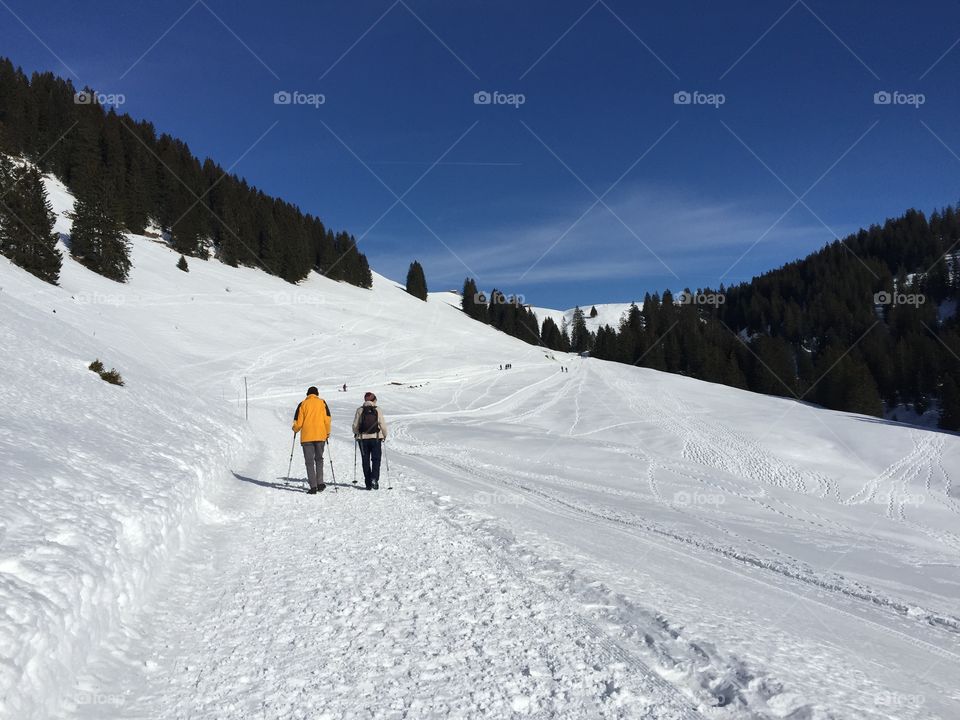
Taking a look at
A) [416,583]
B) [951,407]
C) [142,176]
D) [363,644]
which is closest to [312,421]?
[416,583]

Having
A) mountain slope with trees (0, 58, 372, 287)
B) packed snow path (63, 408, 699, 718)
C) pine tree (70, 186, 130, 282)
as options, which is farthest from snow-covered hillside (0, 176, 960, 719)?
mountain slope with trees (0, 58, 372, 287)

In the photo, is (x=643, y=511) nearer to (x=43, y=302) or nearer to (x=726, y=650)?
(x=726, y=650)

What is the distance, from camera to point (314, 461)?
31.0 feet

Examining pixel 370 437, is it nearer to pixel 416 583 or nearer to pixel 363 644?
pixel 416 583

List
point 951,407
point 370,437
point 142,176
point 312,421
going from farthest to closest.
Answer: point 142,176 < point 951,407 < point 370,437 < point 312,421

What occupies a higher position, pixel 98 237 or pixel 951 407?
pixel 98 237

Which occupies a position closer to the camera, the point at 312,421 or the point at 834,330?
the point at 312,421

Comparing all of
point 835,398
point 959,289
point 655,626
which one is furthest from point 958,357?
point 655,626

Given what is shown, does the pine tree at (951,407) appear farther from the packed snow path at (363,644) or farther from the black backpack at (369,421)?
the packed snow path at (363,644)

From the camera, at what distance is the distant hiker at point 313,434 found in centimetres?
932

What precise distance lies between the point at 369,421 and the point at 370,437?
1.08 feet

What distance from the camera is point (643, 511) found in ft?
33.1

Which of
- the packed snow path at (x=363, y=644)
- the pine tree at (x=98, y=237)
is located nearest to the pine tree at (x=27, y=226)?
the pine tree at (x=98, y=237)

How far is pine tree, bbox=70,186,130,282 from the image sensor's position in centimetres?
4278
